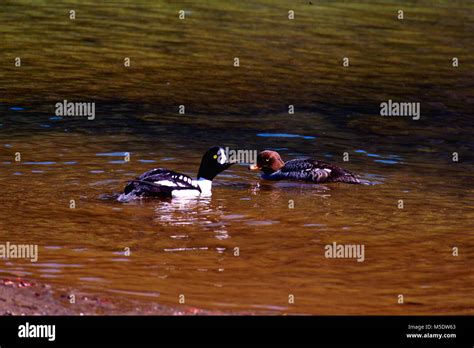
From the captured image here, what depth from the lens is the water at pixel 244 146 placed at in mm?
11672

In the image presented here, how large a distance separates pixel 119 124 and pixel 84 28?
9.67m

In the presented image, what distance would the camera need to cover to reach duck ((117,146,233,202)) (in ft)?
49.8

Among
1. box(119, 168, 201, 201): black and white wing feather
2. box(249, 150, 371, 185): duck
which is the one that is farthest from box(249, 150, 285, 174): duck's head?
box(119, 168, 201, 201): black and white wing feather

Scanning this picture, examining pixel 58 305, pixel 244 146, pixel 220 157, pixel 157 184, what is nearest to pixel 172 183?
pixel 157 184

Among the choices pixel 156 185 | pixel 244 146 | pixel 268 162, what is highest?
pixel 244 146

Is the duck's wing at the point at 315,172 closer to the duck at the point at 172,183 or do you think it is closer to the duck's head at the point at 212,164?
the duck's head at the point at 212,164

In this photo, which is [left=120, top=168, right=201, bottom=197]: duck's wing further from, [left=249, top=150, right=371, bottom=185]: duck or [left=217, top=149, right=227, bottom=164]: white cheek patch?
[left=249, top=150, right=371, bottom=185]: duck

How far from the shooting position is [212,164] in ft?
53.7

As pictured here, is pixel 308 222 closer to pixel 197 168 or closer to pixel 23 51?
pixel 197 168

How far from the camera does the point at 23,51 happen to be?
26.3 meters

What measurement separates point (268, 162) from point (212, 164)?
1548mm

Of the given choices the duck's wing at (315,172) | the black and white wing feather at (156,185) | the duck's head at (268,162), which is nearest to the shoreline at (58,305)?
the black and white wing feather at (156,185)

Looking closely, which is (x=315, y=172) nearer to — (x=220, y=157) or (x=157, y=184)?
(x=220, y=157)

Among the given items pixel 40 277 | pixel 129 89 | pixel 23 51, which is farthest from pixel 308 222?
pixel 23 51
